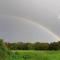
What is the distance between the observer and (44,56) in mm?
1294

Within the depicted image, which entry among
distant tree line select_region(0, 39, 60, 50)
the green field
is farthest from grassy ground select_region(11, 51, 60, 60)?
distant tree line select_region(0, 39, 60, 50)

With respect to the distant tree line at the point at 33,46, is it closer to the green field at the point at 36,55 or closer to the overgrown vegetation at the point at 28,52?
the overgrown vegetation at the point at 28,52

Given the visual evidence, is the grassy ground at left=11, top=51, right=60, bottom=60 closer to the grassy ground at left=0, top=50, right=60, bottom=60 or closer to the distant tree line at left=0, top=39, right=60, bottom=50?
the grassy ground at left=0, top=50, right=60, bottom=60

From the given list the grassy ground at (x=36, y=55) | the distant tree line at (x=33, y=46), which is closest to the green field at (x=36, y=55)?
the grassy ground at (x=36, y=55)

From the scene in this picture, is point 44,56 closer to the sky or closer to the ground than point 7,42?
closer to the ground

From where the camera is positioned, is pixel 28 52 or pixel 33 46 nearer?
pixel 28 52

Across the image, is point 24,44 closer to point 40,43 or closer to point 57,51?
point 40,43

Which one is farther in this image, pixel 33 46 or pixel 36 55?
pixel 33 46

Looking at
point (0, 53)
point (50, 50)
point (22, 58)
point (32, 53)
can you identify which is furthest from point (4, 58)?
point (50, 50)

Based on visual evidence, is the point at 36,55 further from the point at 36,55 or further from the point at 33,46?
the point at 33,46

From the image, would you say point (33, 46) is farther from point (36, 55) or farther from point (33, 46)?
point (36, 55)

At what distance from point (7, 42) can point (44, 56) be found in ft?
1.33

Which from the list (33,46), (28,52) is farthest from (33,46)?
(28,52)

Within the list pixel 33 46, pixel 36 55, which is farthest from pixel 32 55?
pixel 33 46
